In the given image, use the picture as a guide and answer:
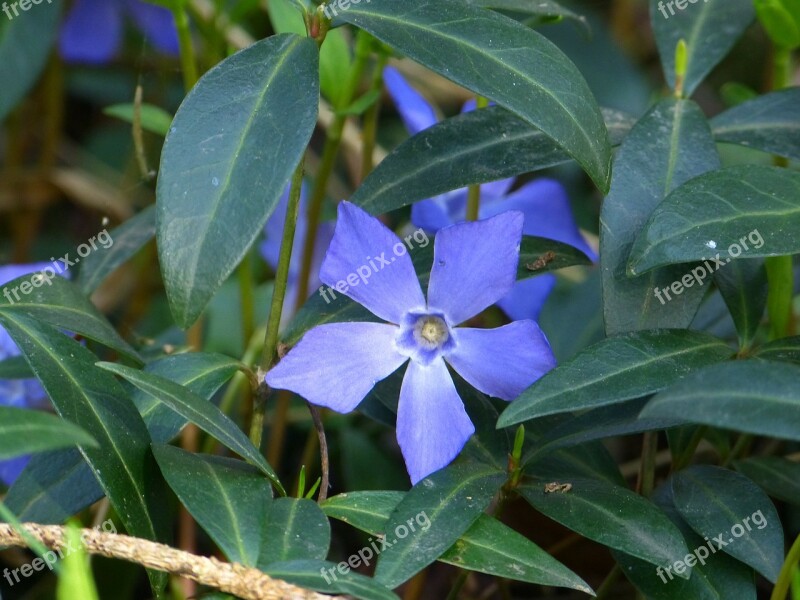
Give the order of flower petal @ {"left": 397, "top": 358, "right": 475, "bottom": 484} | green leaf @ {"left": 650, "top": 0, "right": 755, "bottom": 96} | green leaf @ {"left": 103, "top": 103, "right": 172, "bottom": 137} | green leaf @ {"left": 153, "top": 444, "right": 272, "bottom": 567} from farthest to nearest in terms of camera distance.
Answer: green leaf @ {"left": 103, "top": 103, "right": 172, "bottom": 137} → green leaf @ {"left": 650, "top": 0, "right": 755, "bottom": 96} → flower petal @ {"left": 397, "top": 358, "right": 475, "bottom": 484} → green leaf @ {"left": 153, "top": 444, "right": 272, "bottom": 567}

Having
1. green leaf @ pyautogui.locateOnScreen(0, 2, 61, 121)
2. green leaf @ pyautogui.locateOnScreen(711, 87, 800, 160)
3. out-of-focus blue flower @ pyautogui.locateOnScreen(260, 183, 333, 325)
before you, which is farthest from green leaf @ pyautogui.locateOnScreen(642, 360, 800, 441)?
green leaf @ pyautogui.locateOnScreen(0, 2, 61, 121)

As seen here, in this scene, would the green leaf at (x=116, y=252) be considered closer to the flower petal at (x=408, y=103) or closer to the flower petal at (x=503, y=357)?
the flower petal at (x=408, y=103)

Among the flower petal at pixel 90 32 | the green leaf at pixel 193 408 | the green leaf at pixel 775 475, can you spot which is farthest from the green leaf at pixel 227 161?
the flower petal at pixel 90 32

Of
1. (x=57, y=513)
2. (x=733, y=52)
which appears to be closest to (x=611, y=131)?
(x=57, y=513)

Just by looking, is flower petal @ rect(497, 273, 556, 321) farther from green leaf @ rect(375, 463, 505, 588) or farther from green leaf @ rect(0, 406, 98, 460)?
green leaf @ rect(0, 406, 98, 460)

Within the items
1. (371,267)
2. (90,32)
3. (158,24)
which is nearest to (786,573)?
(371,267)

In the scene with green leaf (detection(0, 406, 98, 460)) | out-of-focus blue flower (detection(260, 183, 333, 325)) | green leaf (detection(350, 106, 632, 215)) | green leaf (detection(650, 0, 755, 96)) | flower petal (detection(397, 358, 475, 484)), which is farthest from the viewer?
out-of-focus blue flower (detection(260, 183, 333, 325))
